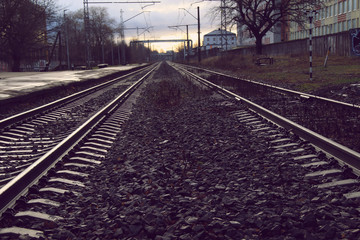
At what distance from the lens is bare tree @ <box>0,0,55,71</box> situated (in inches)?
1487

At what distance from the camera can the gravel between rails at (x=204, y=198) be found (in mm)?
2748

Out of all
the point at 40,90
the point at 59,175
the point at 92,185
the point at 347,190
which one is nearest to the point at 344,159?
the point at 347,190

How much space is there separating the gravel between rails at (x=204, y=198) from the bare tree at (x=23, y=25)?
36.9m

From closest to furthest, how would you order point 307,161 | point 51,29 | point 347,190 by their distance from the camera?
point 347,190 → point 307,161 → point 51,29

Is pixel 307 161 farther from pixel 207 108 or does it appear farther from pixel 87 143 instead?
pixel 207 108

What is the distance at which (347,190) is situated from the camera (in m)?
3.30

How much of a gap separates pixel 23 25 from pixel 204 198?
135 ft

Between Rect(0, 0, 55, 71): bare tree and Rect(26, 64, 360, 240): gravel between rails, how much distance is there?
121 feet

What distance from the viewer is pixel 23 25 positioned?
39.8 meters

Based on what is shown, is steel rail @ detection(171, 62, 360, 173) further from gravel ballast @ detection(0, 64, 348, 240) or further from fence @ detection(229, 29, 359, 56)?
fence @ detection(229, 29, 359, 56)

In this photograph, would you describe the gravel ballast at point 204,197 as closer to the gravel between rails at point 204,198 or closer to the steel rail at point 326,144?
the gravel between rails at point 204,198

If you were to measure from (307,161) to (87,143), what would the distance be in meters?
3.04

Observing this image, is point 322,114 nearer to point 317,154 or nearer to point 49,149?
point 317,154

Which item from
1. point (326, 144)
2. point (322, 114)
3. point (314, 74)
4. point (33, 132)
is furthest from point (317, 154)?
point (314, 74)
